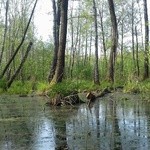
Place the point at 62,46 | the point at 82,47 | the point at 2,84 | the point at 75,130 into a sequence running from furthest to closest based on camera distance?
the point at 82,47 → the point at 2,84 → the point at 62,46 → the point at 75,130

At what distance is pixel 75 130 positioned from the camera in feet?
22.3

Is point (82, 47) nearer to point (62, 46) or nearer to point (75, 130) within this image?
point (62, 46)

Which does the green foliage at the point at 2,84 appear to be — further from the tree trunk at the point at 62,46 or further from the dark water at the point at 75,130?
the dark water at the point at 75,130

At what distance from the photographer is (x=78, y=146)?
5520 millimetres

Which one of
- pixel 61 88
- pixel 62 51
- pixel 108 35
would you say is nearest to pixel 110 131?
pixel 61 88

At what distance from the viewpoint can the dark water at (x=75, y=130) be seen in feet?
18.4

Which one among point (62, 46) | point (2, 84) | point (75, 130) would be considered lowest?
point (75, 130)

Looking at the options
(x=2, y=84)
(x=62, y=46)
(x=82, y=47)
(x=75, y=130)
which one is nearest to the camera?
(x=75, y=130)

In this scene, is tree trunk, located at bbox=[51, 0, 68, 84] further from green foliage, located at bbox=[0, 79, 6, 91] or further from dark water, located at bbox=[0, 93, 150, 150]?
dark water, located at bbox=[0, 93, 150, 150]

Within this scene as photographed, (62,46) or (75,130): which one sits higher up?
(62,46)

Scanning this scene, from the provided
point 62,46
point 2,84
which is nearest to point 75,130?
point 62,46

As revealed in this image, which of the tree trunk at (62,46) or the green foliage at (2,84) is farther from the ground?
the tree trunk at (62,46)

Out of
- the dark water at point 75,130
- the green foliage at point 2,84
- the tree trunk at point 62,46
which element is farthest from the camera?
the green foliage at point 2,84

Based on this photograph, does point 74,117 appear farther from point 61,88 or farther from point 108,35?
point 108,35
